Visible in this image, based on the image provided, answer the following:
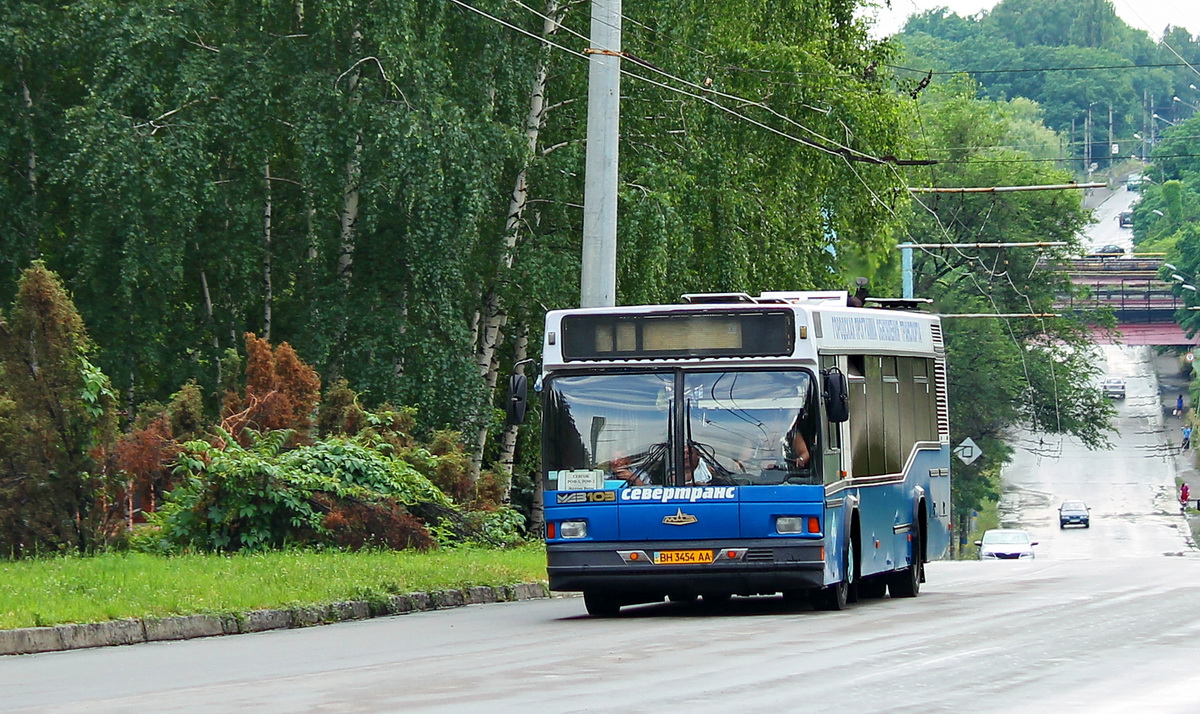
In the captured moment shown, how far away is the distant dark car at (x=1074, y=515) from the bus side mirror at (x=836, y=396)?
65964 millimetres

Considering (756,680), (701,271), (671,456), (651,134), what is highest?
(651,134)

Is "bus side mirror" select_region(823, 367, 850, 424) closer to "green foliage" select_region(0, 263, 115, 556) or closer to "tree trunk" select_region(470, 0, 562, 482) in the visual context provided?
"green foliage" select_region(0, 263, 115, 556)

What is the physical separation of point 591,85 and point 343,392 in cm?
563

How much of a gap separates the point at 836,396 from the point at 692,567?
192cm

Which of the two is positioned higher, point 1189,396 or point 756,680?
point 1189,396

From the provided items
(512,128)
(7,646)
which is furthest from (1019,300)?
(7,646)

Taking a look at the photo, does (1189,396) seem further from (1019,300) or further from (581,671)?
(581,671)

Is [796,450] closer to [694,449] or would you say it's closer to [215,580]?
[694,449]

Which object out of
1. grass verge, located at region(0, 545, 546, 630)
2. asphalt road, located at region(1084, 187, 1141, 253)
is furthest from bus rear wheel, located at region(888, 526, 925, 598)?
asphalt road, located at region(1084, 187, 1141, 253)

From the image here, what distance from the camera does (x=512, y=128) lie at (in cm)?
3008

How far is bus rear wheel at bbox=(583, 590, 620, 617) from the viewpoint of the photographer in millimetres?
18625

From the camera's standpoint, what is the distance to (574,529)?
17750 millimetres

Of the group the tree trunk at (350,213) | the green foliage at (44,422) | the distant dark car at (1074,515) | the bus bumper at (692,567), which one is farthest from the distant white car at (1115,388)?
the bus bumper at (692,567)

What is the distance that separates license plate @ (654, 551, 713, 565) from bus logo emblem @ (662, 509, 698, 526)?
249 millimetres
